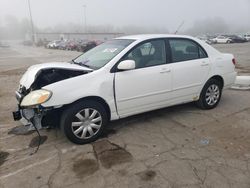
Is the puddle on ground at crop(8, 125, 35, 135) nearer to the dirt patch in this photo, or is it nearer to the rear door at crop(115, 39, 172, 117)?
the dirt patch

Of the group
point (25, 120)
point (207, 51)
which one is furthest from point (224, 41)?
point (25, 120)

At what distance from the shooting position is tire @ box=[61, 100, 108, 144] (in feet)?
11.3

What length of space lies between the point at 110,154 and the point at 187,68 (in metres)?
2.16

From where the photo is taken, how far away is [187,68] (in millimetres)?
4426

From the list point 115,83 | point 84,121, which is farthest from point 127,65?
point 84,121

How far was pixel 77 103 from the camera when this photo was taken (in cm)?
348

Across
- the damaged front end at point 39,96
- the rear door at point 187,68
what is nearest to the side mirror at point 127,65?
the damaged front end at point 39,96

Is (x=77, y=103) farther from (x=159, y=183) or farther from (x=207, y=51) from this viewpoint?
(x=207, y=51)

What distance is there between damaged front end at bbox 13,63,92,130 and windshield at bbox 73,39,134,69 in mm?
352

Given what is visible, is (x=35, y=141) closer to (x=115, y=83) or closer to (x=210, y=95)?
(x=115, y=83)

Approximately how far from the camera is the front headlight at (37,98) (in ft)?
10.7

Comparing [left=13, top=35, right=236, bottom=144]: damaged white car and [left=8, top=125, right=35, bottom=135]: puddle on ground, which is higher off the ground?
[left=13, top=35, right=236, bottom=144]: damaged white car

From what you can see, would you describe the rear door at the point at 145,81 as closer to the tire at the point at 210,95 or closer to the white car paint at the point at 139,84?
the white car paint at the point at 139,84

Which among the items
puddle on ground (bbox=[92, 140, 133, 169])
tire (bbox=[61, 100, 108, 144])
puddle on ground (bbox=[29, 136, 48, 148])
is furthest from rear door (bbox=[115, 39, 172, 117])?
puddle on ground (bbox=[29, 136, 48, 148])
